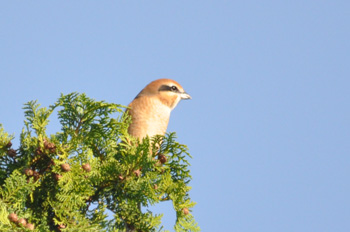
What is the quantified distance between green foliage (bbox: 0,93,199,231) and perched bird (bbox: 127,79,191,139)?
117 cm

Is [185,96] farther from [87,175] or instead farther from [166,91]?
[87,175]

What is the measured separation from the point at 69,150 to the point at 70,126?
23 cm

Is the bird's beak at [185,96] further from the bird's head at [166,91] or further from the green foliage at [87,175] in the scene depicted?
the green foliage at [87,175]

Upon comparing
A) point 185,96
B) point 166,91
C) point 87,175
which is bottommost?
point 87,175

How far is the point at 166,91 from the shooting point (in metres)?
6.77

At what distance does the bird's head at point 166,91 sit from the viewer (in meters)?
6.63

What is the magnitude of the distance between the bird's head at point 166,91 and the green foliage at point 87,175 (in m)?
1.74

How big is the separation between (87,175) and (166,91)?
2.53 m

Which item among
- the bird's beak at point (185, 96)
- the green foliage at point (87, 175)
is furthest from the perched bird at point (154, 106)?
the green foliage at point (87, 175)

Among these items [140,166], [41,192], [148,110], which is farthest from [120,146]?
[148,110]

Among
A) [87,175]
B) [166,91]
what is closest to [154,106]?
[166,91]

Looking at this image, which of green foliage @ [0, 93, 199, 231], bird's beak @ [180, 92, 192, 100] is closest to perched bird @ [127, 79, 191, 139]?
bird's beak @ [180, 92, 192, 100]

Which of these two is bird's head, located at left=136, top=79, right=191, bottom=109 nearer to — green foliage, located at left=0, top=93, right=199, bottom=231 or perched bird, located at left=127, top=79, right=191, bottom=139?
perched bird, located at left=127, top=79, right=191, bottom=139

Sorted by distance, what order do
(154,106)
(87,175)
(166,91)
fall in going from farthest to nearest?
(166,91) < (154,106) < (87,175)
